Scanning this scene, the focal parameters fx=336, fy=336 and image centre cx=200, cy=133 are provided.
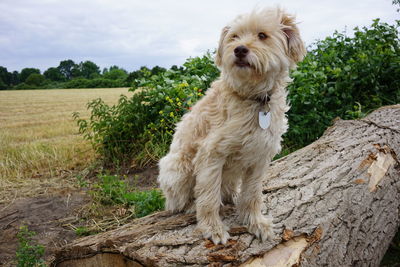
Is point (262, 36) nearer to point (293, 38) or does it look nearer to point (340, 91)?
point (293, 38)

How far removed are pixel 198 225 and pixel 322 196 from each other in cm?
133

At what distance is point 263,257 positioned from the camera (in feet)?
9.02

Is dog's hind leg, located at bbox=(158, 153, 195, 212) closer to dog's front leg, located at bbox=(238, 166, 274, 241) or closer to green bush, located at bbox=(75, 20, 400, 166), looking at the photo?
dog's front leg, located at bbox=(238, 166, 274, 241)

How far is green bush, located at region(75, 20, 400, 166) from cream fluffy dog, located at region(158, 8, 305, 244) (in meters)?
3.08

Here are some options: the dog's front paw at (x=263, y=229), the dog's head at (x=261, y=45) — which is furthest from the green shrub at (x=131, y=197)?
the dog's head at (x=261, y=45)

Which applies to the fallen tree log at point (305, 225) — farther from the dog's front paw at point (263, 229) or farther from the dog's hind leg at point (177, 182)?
the dog's hind leg at point (177, 182)

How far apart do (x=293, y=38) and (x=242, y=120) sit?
86 cm

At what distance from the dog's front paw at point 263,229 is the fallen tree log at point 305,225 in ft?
0.19

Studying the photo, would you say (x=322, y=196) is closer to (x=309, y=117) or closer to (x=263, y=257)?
(x=263, y=257)

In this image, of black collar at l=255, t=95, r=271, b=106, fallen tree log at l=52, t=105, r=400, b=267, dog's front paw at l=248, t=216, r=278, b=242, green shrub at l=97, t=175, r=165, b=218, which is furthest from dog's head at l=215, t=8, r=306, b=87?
green shrub at l=97, t=175, r=165, b=218

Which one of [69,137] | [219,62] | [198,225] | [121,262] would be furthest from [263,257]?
[69,137]

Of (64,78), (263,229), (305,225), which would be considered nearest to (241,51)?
(263,229)

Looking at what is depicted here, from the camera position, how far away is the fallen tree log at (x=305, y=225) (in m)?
2.78

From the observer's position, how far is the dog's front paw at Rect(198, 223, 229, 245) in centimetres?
290
